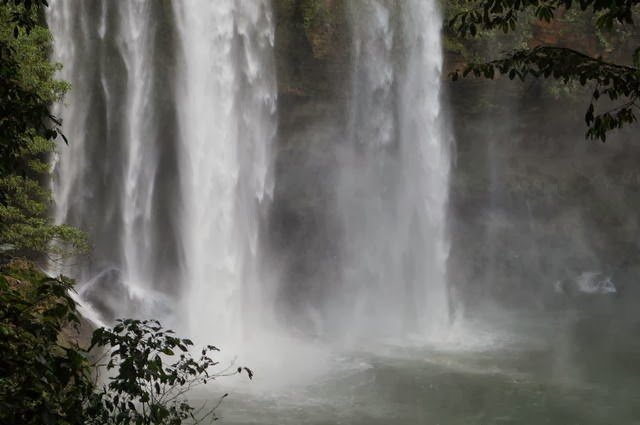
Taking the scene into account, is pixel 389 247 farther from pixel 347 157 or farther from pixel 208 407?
pixel 208 407

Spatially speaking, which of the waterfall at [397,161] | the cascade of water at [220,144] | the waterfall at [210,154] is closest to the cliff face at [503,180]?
the waterfall at [397,161]

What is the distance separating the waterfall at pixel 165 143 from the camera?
1830 cm

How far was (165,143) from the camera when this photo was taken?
A: 19688 mm

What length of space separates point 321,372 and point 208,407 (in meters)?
3.20

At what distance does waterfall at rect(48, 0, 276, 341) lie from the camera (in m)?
18.3

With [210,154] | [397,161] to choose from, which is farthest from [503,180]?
[210,154]

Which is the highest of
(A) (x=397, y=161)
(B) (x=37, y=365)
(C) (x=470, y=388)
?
(A) (x=397, y=161)

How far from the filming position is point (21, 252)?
14211 millimetres

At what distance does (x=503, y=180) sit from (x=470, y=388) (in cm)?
1249

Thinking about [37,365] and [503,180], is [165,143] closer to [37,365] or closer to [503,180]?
[503,180]

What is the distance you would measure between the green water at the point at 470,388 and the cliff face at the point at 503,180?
6104 millimetres

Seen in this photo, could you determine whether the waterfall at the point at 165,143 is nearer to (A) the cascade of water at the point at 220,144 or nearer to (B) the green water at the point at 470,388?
(A) the cascade of water at the point at 220,144

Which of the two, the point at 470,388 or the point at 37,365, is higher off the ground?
the point at 470,388

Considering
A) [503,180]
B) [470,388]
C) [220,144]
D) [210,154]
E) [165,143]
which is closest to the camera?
[470,388]
